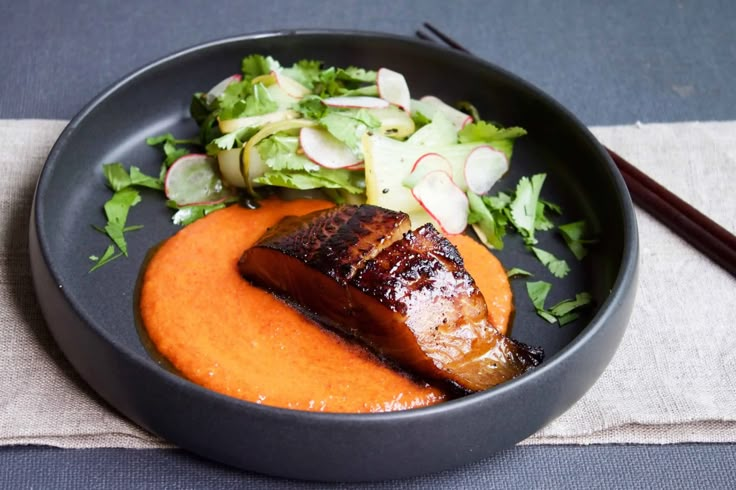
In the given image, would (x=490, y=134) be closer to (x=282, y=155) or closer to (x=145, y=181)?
(x=282, y=155)

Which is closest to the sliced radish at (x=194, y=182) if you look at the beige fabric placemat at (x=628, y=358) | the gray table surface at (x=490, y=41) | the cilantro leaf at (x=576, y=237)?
the beige fabric placemat at (x=628, y=358)

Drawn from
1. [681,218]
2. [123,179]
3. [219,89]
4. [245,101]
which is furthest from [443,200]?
[123,179]

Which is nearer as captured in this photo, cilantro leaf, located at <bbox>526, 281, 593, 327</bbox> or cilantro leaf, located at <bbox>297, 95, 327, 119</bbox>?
cilantro leaf, located at <bbox>526, 281, 593, 327</bbox>

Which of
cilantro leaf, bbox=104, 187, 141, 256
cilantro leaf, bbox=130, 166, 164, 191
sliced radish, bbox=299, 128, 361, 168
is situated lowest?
cilantro leaf, bbox=104, 187, 141, 256

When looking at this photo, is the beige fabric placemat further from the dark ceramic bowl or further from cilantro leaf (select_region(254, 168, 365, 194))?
cilantro leaf (select_region(254, 168, 365, 194))

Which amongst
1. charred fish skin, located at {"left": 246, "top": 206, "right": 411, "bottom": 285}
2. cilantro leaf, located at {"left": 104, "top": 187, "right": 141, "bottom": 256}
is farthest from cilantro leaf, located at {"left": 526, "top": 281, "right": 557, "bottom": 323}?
cilantro leaf, located at {"left": 104, "top": 187, "right": 141, "bottom": 256}

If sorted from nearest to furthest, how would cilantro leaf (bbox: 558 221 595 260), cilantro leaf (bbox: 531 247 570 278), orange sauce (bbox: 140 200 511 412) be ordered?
orange sauce (bbox: 140 200 511 412) → cilantro leaf (bbox: 531 247 570 278) → cilantro leaf (bbox: 558 221 595 260)

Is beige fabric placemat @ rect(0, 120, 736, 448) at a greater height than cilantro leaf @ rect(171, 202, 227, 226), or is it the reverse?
cilantro leaf @ rect(171, 202, 227, 226)
